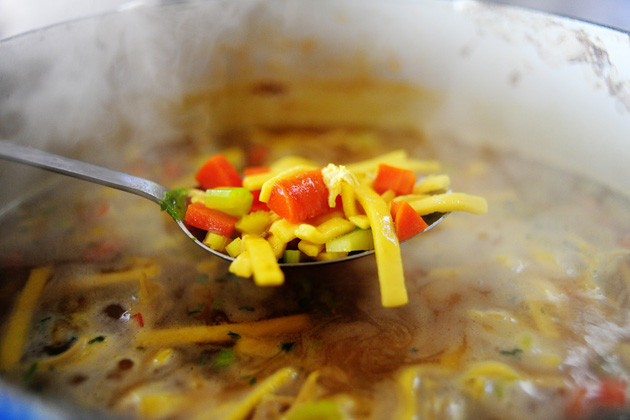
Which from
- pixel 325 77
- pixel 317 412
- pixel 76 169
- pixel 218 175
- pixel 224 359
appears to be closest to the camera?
pixel 317 412

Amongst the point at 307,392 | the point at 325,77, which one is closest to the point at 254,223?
the point at 307,392

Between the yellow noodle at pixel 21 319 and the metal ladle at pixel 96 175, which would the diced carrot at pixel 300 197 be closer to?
the metal ladle at pixel 96 175

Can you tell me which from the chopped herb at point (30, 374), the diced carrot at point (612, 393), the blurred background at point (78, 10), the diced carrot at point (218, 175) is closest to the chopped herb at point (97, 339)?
the chopped herb at point (30, 374)

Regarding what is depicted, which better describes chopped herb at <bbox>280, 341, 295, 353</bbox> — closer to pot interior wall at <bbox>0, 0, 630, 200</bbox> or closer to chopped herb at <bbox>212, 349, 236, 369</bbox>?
chopped herb at <bbox>212, 349, 236, 369</bbox>

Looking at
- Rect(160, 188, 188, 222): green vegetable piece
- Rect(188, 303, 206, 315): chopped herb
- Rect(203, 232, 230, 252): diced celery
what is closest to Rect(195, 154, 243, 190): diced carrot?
Rect(160, 188, 188, 222): green vegetable piece

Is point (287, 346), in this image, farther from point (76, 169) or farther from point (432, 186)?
point (76, 169)

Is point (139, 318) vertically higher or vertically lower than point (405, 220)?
lower
